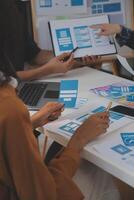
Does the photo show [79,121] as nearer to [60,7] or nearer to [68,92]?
[68,92]

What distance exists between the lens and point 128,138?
124 centimetres

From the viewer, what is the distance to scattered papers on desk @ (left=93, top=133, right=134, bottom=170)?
1.10m

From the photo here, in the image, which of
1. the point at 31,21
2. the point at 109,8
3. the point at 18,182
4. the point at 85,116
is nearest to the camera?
the point at 18,182

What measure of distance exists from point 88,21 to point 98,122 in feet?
3.27

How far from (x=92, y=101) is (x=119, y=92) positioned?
0.15 meters

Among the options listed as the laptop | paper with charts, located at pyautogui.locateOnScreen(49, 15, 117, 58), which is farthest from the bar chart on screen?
the laptop

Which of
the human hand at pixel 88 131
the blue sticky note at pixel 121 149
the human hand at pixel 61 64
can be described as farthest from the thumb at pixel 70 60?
the blue sticky note at pixel 121 149

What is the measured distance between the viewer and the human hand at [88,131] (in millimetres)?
1186

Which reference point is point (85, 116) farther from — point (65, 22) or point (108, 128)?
point (65, 22)

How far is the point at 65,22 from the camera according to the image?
2062mm

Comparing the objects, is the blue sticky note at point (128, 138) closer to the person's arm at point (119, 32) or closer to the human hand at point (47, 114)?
the human hand at point (47, 114)

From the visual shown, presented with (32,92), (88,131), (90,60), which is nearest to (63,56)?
(90,60)

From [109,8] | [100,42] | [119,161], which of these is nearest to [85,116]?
[119,161]

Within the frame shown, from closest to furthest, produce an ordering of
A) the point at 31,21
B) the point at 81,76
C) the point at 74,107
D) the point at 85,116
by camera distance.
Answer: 1. the point at 85,116
2. the point at 74,107
3. the point at 81,76
4. the point at 31,21
